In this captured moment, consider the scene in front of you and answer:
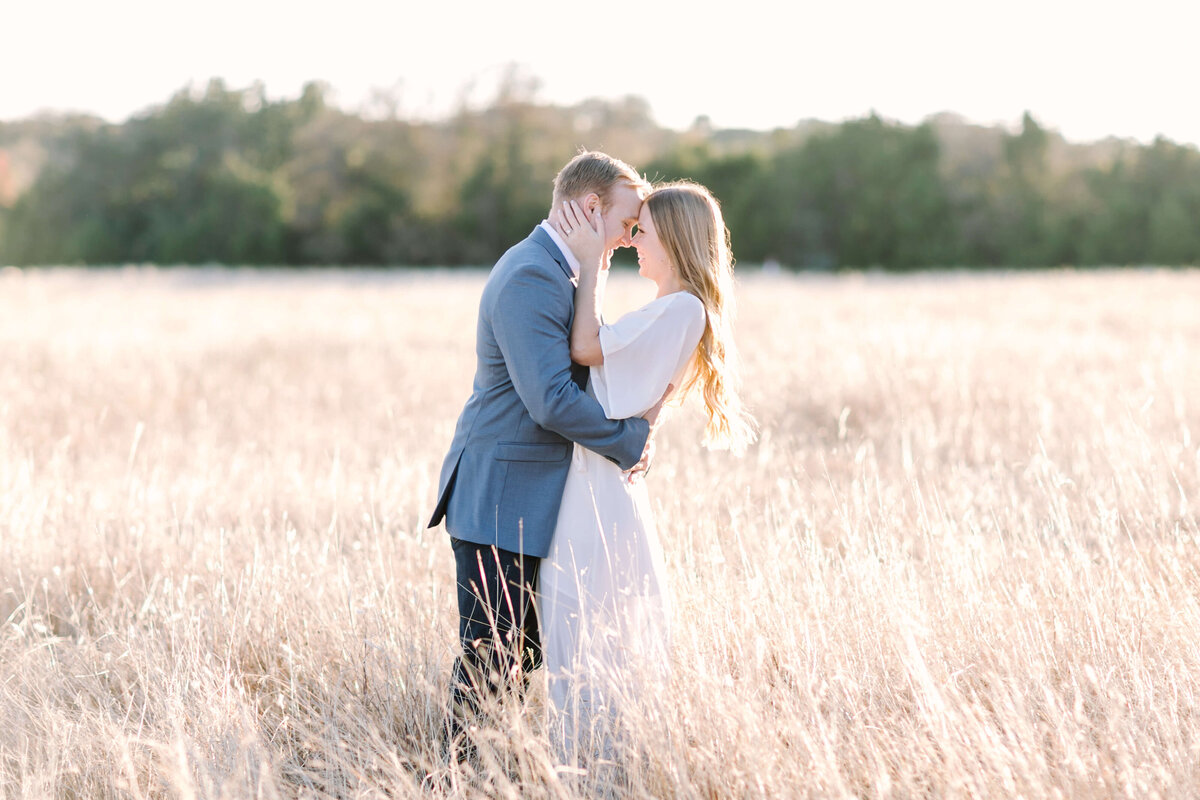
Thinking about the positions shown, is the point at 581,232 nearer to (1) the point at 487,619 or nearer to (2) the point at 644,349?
(2) the point at 644,349

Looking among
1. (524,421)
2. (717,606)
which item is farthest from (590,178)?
(717,606)

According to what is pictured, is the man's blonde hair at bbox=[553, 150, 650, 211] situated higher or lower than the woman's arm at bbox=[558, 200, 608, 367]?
Result: higher

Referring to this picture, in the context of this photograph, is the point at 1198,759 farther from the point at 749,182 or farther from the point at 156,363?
the point at 749,182

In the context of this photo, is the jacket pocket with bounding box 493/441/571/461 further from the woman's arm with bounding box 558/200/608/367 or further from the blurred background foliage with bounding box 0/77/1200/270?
the blurred background foliage with bounding box 0/77/1200/270

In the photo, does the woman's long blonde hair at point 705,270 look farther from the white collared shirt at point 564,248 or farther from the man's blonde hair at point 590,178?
Answer: the white collared shirt at point 564,248

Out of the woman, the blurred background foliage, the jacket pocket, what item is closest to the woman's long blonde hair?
the woman

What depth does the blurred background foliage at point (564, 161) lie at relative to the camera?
152 feet

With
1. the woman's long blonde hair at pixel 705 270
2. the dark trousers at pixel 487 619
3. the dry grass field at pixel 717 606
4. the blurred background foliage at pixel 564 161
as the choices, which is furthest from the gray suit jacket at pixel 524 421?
the blurred background foliage at pixel 564 161

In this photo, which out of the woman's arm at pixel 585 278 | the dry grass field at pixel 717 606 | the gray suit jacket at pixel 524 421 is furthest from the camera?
the woman's arm at pixel 585 278

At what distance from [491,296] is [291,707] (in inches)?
60.6

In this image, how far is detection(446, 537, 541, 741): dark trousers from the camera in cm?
302

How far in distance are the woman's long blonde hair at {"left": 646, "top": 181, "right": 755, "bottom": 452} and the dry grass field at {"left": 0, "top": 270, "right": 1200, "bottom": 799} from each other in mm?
794

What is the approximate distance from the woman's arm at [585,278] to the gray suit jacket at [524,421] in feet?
0.14

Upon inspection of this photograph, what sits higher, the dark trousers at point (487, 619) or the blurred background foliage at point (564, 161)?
the blurred background foliage at point (564, 161)
